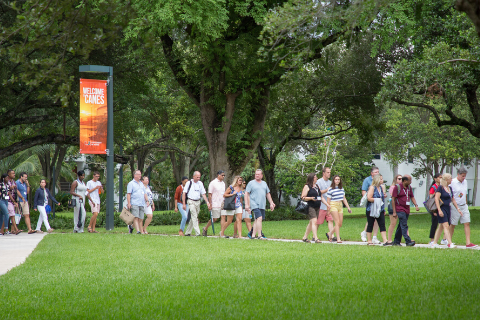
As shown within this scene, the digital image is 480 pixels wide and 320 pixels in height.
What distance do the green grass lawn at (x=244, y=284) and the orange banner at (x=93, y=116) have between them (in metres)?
5.90

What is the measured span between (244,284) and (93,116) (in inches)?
432

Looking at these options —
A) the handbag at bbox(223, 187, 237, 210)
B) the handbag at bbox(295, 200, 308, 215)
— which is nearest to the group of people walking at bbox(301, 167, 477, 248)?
the handbag at bbox(295, 200, 308, 215)

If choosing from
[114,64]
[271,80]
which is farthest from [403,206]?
[114,64]

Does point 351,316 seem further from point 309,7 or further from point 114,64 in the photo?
point 114,64

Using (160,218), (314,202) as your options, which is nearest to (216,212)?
(314,202)

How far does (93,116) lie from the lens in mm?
16391

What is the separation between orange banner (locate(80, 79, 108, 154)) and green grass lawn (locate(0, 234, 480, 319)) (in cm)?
590

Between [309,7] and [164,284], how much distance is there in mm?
5156

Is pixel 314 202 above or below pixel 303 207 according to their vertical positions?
above

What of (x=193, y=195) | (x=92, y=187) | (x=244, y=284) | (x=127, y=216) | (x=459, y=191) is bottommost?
(x=244, y=284)

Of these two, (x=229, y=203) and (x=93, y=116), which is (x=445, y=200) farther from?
(x=93, y=116)

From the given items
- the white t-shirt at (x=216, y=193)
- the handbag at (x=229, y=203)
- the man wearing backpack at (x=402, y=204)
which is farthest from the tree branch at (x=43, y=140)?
the man wearing backpack at (x=402, y=204)

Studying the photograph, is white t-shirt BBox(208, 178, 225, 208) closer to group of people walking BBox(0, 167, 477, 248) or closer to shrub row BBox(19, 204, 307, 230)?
group of people walking BBox(0, 167, 477, 248)

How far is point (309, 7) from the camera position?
8992 mm
